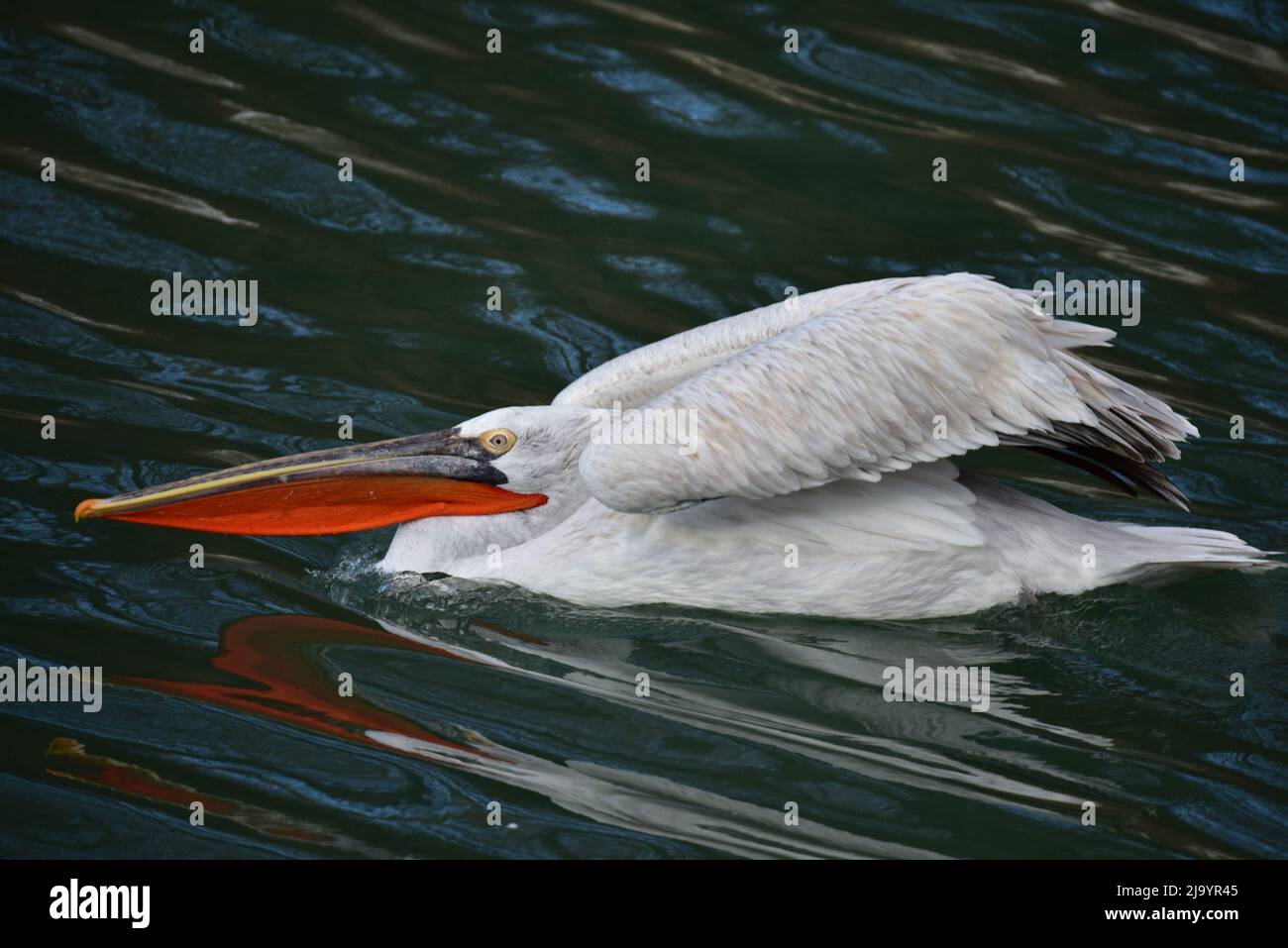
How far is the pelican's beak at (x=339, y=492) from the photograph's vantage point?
4.81 metres

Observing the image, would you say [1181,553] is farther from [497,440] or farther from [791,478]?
[497,440]

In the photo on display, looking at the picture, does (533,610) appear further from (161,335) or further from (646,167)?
(646,167)

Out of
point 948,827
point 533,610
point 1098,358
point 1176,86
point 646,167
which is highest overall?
point 1176,86

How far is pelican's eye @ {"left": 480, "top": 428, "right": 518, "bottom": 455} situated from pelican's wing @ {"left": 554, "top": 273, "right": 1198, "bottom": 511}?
1.68 feet

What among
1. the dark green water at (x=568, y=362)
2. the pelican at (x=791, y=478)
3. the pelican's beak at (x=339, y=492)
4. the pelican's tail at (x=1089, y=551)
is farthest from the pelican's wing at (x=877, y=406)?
the pelican's beak at (x=339, y=492)

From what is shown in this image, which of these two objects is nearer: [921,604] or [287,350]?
[921,604]

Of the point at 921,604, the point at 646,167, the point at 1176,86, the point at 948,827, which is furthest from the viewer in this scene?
the point at 1176,86

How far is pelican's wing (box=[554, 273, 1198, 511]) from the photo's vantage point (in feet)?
14.4

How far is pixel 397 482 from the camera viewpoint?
16.3 ft

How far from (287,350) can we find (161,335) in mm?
491

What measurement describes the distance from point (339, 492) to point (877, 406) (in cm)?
160

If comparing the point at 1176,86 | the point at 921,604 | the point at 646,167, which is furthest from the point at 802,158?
the point at 921,604

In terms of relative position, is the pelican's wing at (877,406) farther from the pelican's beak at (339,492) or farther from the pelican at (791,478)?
the pelican's beak at (339,492)

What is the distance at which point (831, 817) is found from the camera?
378 cm
